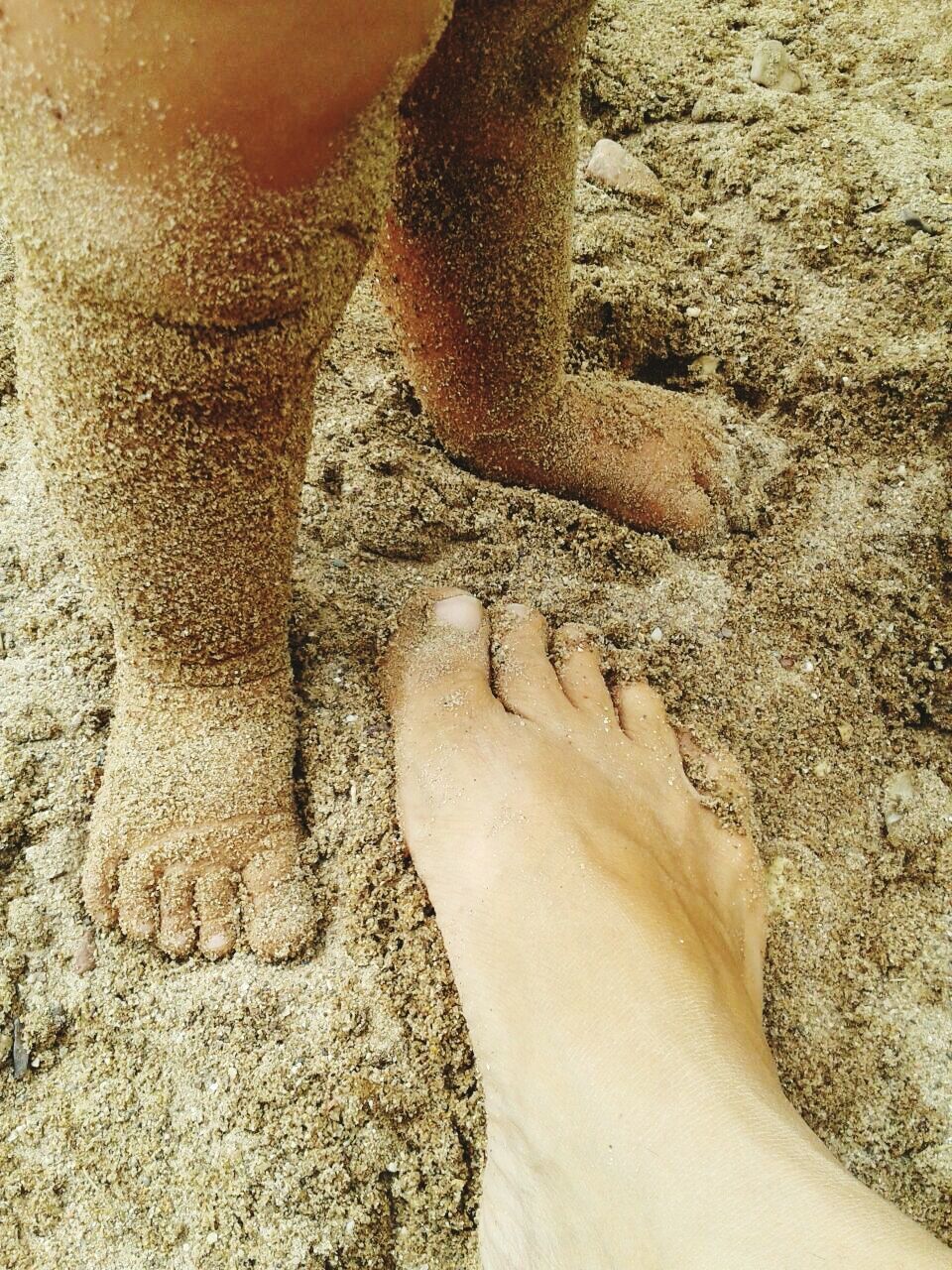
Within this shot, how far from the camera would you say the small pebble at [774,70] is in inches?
63.5

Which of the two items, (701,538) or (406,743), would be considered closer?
(406,743)

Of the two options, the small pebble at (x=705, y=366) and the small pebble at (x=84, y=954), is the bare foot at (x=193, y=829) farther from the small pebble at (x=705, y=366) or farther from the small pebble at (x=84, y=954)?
the small pebble at (x=705, y=366)

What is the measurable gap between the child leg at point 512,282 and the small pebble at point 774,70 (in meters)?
0.67

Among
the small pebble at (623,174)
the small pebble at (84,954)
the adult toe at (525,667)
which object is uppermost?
the small pebble at (623,174)

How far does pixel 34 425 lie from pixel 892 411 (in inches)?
43.0

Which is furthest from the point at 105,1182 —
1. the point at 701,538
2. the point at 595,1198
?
the point at 701,538

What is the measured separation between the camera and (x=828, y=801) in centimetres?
113

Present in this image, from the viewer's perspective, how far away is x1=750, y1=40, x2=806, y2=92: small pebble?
1.61m

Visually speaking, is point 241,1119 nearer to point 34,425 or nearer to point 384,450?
point 34,425

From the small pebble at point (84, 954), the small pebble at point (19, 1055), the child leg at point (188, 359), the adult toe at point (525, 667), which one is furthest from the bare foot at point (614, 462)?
the small pebble at point (19, 1055)

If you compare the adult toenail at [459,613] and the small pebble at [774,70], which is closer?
the adult toenail at [459,613]

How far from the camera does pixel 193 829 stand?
1013 mm

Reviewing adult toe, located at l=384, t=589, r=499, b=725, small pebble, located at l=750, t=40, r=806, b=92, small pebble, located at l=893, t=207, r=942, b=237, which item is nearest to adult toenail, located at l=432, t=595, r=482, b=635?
adult toe, located at l=384, t=589, r=499, b=725

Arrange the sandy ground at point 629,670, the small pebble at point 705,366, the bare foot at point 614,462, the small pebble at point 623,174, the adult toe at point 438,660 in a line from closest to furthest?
the sandy ground at point 629,670
the adult toe at point 438,660
the bare foot at point 614,462
the small pebble at point 705,366
the small pebble at point 623,174
